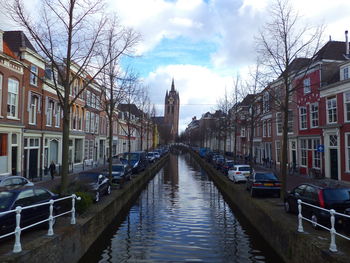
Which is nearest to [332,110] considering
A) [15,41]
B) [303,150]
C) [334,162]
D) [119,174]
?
[334,162]

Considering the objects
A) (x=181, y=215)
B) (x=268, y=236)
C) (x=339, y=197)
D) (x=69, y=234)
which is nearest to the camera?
(x=69, y=234)

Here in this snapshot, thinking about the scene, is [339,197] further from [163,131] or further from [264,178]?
[163,131]

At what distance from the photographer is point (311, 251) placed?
722 cm

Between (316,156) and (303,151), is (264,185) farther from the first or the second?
(303,151)

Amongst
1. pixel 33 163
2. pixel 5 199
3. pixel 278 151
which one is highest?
pixel 278 151

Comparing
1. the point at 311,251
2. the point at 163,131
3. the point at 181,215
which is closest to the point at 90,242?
the point at 181,215

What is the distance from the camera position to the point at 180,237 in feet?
38.7

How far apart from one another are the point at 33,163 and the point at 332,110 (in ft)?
87.1

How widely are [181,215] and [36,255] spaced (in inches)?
384

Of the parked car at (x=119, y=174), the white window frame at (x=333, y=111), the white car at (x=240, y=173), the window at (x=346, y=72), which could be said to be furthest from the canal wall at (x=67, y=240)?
the window at (x=346, y=72)

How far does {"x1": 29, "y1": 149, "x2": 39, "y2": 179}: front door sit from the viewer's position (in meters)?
25.4

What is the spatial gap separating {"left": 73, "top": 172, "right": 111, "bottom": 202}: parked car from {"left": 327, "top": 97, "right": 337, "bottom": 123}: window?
1979cm

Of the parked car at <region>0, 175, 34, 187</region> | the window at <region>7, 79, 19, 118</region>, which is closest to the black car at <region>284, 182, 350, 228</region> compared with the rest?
the parked car at <region>0, 175, 34, 187</region>

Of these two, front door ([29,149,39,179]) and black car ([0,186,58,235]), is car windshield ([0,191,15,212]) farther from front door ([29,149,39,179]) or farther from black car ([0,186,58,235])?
front door ([29,149,39,179])
